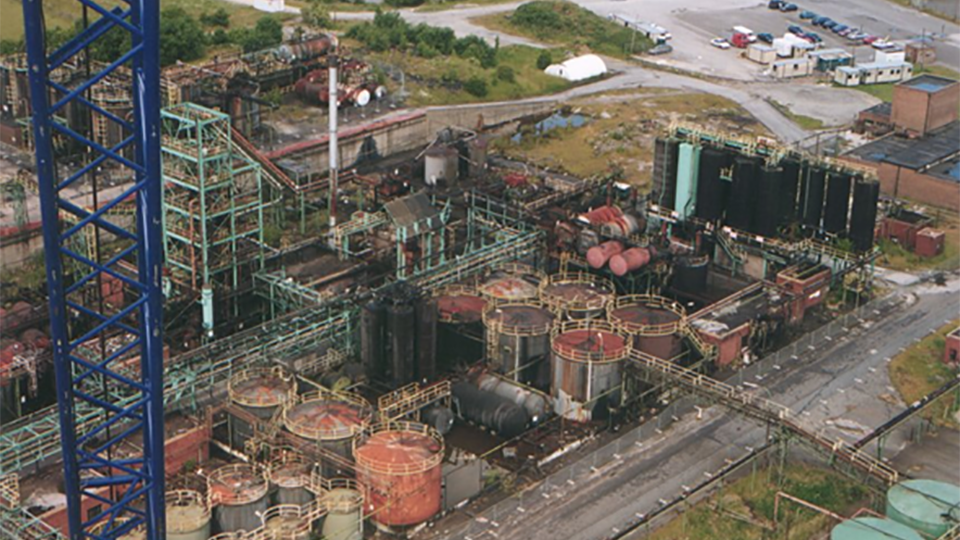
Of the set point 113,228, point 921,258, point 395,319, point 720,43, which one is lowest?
point 921,258

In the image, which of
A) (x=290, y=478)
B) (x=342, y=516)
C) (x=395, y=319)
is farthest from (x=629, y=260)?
(x=342, y=516)

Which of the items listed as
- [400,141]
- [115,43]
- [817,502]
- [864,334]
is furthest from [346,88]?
[817,502]

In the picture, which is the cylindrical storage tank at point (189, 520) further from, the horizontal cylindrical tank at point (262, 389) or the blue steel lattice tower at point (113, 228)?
the blue steel lattice tower at point (113, 228)

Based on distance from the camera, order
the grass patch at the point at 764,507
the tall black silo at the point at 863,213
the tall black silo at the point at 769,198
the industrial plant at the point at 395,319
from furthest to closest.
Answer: the tall black silo at the point at 769,198, the tall black silo at the point at 863,213, the grass patch at the point at 764,507, the industrial plant at the point at 395,319

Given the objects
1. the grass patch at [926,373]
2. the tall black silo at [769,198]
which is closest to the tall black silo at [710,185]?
the tall black silo at [769,198]

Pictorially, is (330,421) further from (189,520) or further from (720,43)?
(720,43)

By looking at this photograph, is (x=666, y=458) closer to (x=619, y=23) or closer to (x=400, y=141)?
(x=400, y=141)

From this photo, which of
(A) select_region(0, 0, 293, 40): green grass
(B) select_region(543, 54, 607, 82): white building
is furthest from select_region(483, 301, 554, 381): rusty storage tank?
(A) select_region(0, 0, 293, 40): green grass
